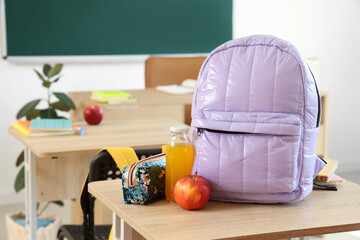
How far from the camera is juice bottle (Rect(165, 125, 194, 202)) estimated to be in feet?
4.90

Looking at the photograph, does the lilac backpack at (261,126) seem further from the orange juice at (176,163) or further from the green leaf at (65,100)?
the green leaf at (65,100)

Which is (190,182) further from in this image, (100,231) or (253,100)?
(100,231)

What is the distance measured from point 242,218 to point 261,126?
8.7 inches

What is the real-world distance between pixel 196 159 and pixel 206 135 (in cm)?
7

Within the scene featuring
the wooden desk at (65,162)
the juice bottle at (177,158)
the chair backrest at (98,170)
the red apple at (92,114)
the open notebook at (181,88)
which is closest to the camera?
the juice bottle at (177,158)

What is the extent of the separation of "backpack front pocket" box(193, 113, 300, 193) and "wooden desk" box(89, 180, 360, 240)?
0.05 meters

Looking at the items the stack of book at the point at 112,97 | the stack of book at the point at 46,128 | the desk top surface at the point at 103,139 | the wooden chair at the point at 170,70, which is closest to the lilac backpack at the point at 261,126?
the desk top surface at the point at 103,139

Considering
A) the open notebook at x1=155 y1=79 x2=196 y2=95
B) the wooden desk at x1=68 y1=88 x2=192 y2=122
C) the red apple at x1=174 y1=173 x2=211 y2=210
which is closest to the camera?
the red apple at x1=174 y1=173 x2=211 y2=210

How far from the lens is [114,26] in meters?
4.80

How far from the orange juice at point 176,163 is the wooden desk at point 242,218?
2.0 inches

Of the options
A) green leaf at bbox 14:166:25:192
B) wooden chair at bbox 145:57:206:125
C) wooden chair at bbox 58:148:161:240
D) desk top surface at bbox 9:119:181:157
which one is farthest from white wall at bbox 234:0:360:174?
wooden chair at bbox 58:148:161:240

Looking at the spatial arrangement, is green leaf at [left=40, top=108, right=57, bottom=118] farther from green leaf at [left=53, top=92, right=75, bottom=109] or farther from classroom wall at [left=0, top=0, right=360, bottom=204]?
classroom wall at [left=0, top=0, right=360, bottom=204]

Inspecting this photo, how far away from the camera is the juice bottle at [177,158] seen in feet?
4.90

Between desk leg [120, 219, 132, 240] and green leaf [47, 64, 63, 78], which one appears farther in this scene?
green leaf [47, 64, 63, 78]
